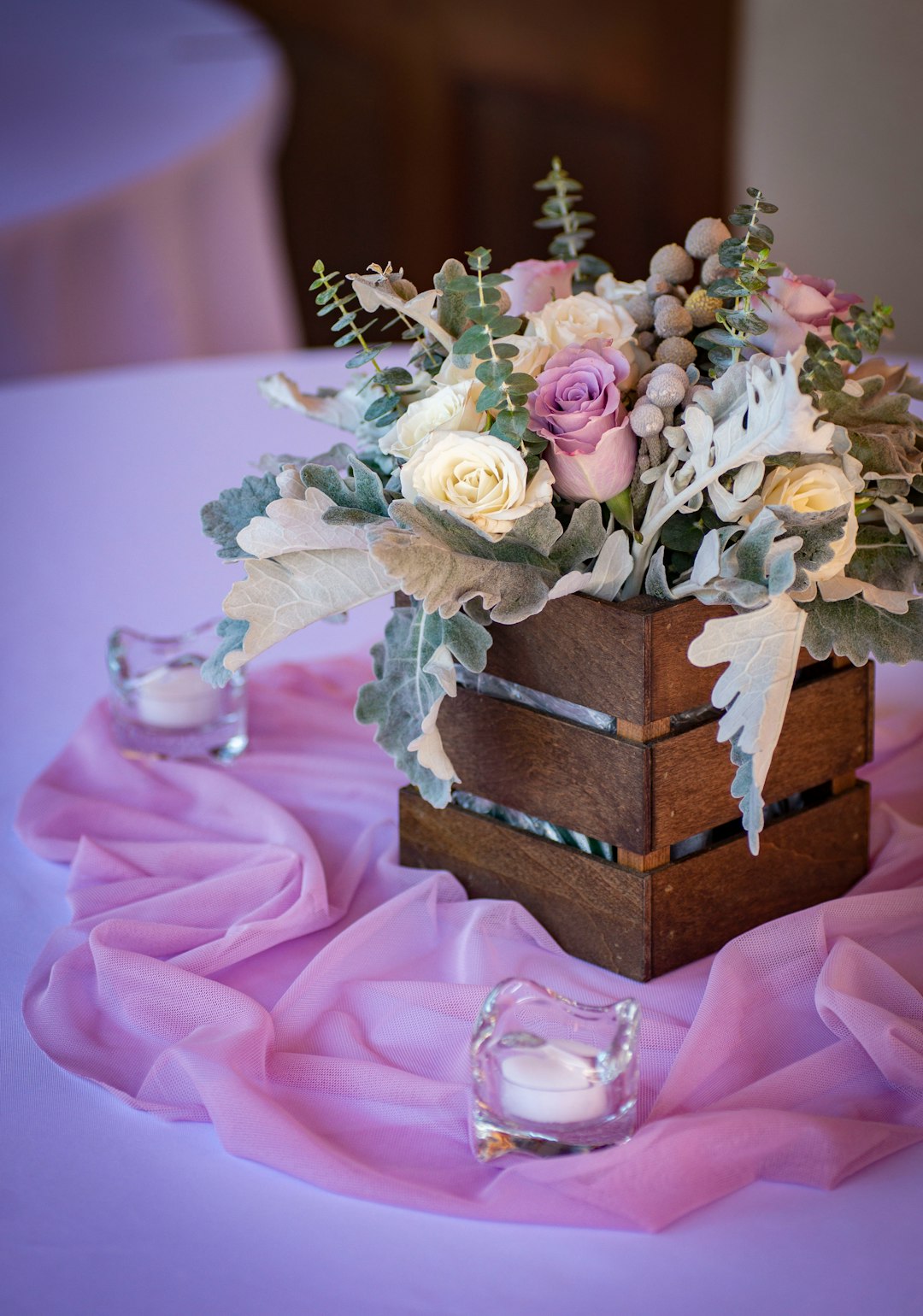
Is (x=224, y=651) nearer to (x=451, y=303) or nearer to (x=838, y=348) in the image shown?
(x=451, y=303)

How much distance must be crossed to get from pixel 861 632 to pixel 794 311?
20cm

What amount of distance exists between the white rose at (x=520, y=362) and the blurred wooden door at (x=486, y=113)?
3.58m

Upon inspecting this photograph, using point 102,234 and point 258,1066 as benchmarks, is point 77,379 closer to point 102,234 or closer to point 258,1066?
point 102,234

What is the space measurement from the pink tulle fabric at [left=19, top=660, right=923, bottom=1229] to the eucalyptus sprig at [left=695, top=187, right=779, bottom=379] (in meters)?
0.36

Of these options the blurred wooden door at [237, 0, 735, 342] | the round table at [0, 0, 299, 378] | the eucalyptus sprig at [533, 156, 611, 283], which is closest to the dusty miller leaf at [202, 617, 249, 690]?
the eucalyptus sprig at [533, 156, 611, 283]

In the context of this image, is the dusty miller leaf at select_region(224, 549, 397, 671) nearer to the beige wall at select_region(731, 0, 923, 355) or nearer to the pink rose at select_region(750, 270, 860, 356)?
the pink rose at select_region(750, 270, 860, 356)

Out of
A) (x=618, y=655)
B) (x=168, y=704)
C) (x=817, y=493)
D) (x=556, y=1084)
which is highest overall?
(x=817, y=493)

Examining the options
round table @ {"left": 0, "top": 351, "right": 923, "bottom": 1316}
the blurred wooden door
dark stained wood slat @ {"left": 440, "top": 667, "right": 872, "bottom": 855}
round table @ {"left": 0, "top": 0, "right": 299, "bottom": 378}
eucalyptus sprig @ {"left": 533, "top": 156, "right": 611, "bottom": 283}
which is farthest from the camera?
the blurred wooden door

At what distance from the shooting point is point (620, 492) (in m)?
0.84

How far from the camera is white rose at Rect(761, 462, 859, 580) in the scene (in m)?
0.79

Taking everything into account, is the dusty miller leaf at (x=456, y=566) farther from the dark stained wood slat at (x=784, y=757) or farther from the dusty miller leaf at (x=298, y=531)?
the dark stained wood slat at (x=784, y=757)

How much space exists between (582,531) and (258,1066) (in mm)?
355

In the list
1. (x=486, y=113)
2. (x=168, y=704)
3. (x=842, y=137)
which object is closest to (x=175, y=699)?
(x=168, y=704)

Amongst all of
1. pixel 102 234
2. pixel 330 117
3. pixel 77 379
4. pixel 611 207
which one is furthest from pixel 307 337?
pixel 77 379
